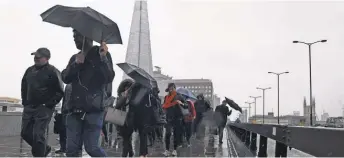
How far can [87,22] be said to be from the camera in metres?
5.79

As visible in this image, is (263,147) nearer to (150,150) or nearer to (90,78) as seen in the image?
(90,78)

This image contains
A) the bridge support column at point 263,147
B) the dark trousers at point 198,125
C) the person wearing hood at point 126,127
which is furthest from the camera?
the dark trousers at point 198,125

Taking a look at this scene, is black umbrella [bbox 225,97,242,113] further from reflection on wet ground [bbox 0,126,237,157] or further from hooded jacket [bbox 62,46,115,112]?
hooded jacket [bbox 62,46,115,112]

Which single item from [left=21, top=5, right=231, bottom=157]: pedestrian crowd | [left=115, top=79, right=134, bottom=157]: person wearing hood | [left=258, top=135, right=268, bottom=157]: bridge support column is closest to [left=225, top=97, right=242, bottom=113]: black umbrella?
[left=21, top=5, right=231, bottom=157]: pedestrian crowd

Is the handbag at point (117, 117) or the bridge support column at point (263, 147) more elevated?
the handbag at point (117, 117)

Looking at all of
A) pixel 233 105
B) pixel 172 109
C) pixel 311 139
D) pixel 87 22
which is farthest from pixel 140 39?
pixel 311 139

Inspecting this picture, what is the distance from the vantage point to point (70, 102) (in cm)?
564

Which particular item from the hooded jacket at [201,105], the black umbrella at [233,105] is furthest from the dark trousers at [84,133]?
the hooded jacket at [201,105]

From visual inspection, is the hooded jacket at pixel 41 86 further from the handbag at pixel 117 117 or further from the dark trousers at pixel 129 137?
the dark trousers at pixel 129 137

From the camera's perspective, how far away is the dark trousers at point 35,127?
6555 mm

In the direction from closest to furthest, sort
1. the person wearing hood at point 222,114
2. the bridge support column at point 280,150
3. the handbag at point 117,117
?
1. the bridge support column at point 280,150
2. the handbag at point 117,117
3. the person wearing hood at point 222,114

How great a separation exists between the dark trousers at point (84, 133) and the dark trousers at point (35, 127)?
115 centimetres

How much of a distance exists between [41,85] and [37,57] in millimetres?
467

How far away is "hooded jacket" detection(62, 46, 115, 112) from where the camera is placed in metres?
5.58
